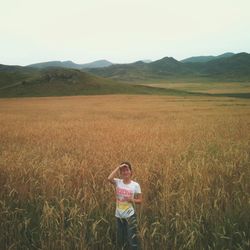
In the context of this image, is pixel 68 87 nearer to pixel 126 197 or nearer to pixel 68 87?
pixel 68 87

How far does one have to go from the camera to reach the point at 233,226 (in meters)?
4.98

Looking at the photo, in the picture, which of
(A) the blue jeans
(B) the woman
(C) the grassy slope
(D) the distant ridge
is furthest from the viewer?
(C) the grassy slope

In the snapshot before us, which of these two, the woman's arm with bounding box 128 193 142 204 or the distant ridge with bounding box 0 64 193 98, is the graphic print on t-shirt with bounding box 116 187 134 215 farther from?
the distant ridge with bounding box 0 64 193 98

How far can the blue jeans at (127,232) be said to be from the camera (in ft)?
15.8

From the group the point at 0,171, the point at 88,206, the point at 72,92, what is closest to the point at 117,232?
the point at 88,206

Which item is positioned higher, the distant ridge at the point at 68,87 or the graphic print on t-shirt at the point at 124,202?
the graphic print on t-shirt at the point at 124,202

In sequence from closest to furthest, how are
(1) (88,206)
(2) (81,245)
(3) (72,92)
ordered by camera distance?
(2) (81,245)
(1) (88,206)
(3) (72,92)

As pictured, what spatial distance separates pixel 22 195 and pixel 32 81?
108 m

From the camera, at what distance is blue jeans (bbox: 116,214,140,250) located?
4826mm

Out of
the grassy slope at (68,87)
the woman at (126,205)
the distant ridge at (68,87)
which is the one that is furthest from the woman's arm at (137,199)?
the grassy slope at (68,87)

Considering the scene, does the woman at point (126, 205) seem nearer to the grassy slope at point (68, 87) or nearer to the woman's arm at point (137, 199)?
the woman's arm at point (137, 199)

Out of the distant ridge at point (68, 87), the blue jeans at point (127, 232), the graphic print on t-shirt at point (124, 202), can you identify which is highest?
the graphic print on t-shirt at point (124, 202)

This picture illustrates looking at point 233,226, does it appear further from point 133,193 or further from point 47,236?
point 47,236

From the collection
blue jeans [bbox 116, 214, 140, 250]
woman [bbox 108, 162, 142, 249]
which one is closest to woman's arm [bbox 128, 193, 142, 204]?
woman [bbox 108, 162, 142, 249]
